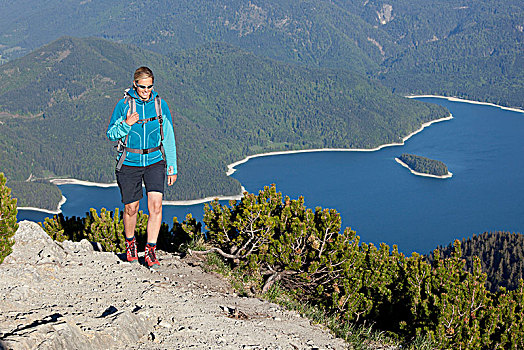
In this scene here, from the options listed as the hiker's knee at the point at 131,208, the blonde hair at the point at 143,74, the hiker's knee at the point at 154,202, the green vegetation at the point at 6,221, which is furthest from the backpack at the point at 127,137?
the green vegetation at the point at 6,221

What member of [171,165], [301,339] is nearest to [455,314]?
[301,339]

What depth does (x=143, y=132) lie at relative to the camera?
11.0 m

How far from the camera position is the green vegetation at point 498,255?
10325 centimetres

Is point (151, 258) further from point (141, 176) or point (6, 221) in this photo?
point (6, 221)

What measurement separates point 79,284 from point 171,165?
2.97 meters

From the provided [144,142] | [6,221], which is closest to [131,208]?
[144,142]

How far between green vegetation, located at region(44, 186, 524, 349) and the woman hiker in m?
2.92

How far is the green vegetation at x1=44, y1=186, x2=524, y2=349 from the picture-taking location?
12312 millimetres

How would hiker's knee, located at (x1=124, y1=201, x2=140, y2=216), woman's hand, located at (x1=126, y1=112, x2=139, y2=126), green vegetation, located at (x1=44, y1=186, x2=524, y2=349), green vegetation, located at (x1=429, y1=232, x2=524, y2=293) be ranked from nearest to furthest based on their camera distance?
woman's hand, located at (x1=126, y1=112, x2=139, y2=126) → hiker's knee, located at (x1=124, y1=201, x2=140, y2=216) → green vegetation, located at (x1=44, y1=186, x2=524, y2=349) → green vegetation, located at (x1=429, y1=232, x2=524, y2=293)

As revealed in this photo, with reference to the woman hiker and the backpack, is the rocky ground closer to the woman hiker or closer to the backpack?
the woman hiker

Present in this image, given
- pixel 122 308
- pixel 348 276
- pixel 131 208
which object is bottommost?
pixel 122 308

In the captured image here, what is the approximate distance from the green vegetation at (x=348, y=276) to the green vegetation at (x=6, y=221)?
14.2ft

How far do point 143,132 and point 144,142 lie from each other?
0.73ft

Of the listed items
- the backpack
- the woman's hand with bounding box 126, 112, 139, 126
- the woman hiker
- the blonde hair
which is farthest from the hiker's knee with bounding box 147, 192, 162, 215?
the blonde hair
